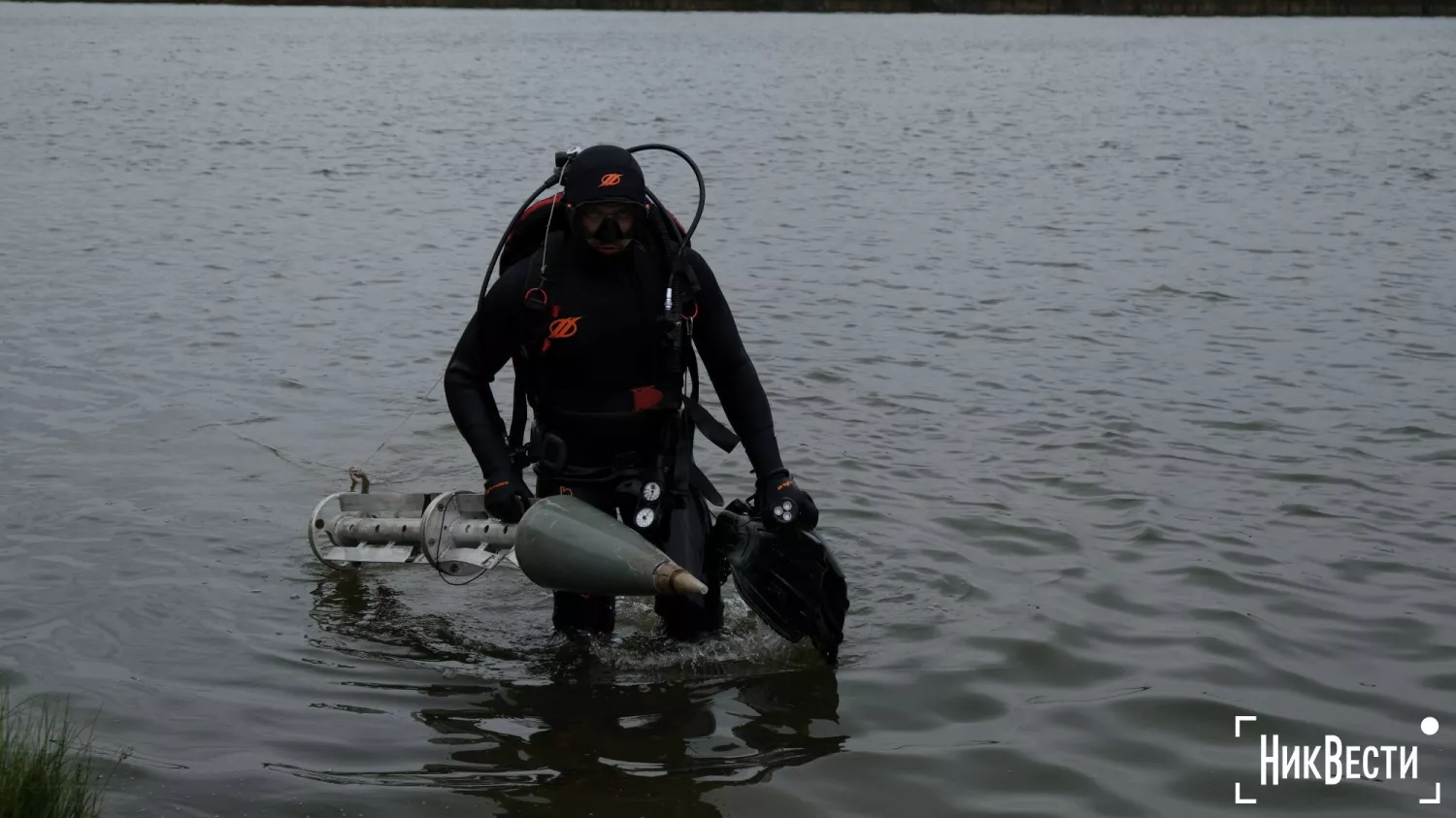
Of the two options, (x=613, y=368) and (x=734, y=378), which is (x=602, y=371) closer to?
(x=613, y=368)

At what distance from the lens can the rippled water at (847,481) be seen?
5453mm

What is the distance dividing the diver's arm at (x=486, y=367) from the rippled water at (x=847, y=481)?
0.95 meters

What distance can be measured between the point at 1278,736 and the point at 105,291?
11.7m

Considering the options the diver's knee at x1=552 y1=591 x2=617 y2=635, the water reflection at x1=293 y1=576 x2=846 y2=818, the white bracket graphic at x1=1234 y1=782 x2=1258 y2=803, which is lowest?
the white bracket graphic at x1=1234 y1=782 x2=1258 y2=803

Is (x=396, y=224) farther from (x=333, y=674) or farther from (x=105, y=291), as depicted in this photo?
(x=333, y=674)

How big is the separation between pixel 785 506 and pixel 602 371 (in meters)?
0.81

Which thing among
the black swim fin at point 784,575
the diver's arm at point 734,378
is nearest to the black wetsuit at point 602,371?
the diver's arm at point 734,378

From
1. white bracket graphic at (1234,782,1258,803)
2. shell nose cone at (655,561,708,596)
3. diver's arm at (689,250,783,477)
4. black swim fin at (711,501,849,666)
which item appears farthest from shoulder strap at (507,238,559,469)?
white bracket graphic at (1234,782,1258,803)

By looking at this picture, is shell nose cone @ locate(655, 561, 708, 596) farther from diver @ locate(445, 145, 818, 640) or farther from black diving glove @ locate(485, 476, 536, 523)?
black diving glove @ locate(485, 476, 536, 523)

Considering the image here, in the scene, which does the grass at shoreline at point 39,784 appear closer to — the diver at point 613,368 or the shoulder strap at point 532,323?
the diver at point 613,368

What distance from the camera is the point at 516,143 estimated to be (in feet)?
87.7

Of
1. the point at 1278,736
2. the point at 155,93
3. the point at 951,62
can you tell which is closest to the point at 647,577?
the point at 1278,736

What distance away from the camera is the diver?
5.51 meters

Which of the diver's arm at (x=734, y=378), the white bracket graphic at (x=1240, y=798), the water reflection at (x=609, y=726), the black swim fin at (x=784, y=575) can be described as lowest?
the white bracket graphic at (x=1240, y=798)
